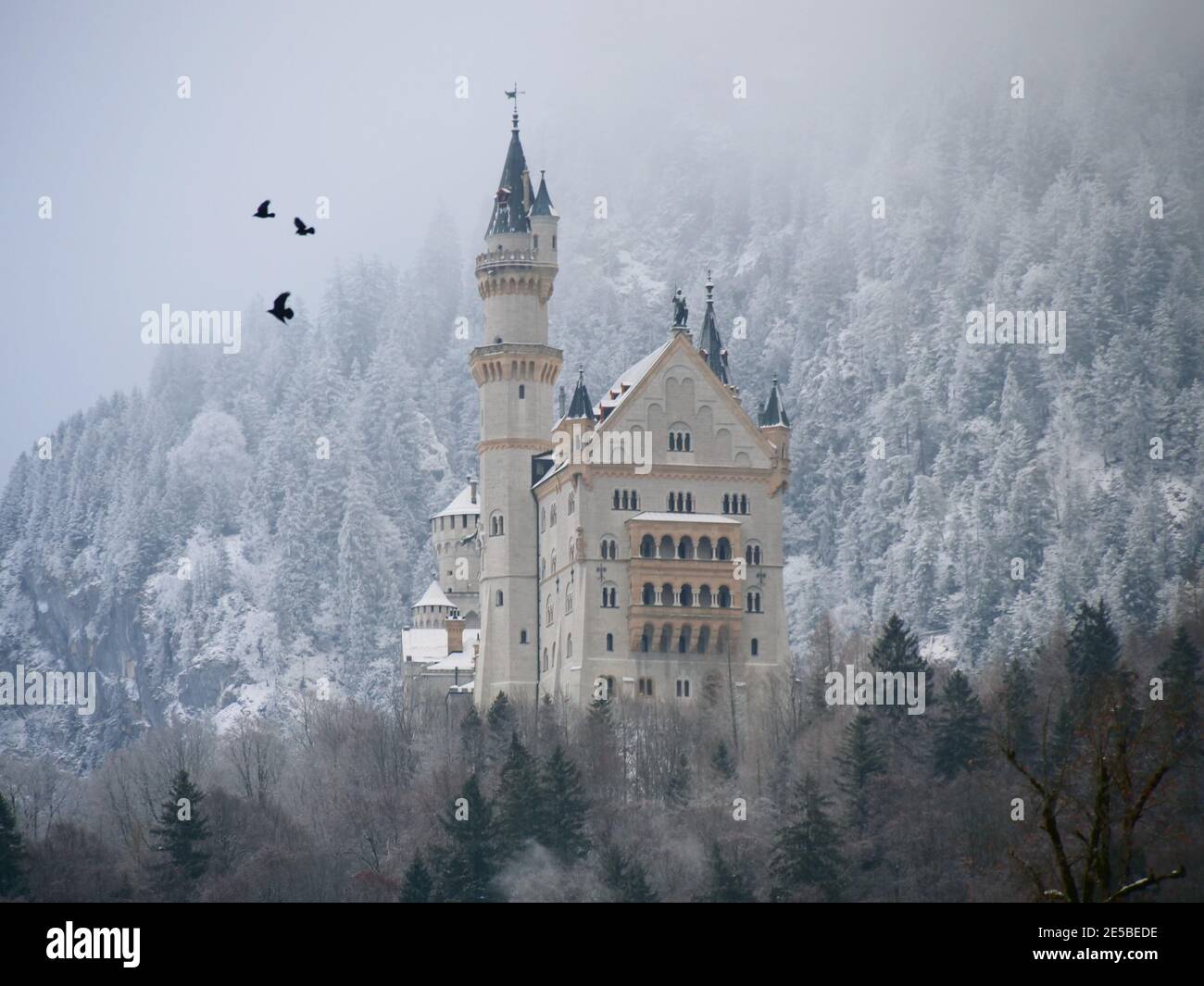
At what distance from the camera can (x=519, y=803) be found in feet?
355

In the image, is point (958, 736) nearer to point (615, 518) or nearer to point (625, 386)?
point (615, 518)

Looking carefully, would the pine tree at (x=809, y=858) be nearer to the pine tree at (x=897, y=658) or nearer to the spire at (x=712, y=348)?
the pine tree at (x=897, y=658)

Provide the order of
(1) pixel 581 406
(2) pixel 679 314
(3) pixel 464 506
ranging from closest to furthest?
(1) pixel 581 406, (2) pixel 679 314, (3) pixel 464 506

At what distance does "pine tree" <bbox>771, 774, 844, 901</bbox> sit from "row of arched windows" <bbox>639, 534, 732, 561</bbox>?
107 feet

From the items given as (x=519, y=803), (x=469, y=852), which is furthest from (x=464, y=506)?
(x=469, y=852)

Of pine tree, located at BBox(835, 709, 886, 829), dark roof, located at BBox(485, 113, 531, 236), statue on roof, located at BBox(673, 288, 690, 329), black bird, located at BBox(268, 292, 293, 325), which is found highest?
dark roof, located at BBox(485, 113, 531, 236)

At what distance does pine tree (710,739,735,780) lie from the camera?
115688mm

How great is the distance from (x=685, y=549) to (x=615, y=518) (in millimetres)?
3499

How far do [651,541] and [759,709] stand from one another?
9.82 metres

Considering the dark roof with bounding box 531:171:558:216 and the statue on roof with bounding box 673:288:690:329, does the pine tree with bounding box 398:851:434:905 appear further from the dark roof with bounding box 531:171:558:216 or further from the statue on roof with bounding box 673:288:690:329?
the dark roof with bounding box 531:171:558:216

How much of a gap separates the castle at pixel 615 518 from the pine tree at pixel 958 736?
2345 centimetres

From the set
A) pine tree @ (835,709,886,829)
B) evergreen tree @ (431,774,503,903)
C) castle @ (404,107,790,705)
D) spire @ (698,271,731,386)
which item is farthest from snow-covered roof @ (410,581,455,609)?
pine tree @ (835,709,886,829)

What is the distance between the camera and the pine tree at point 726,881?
98062 millimetres
